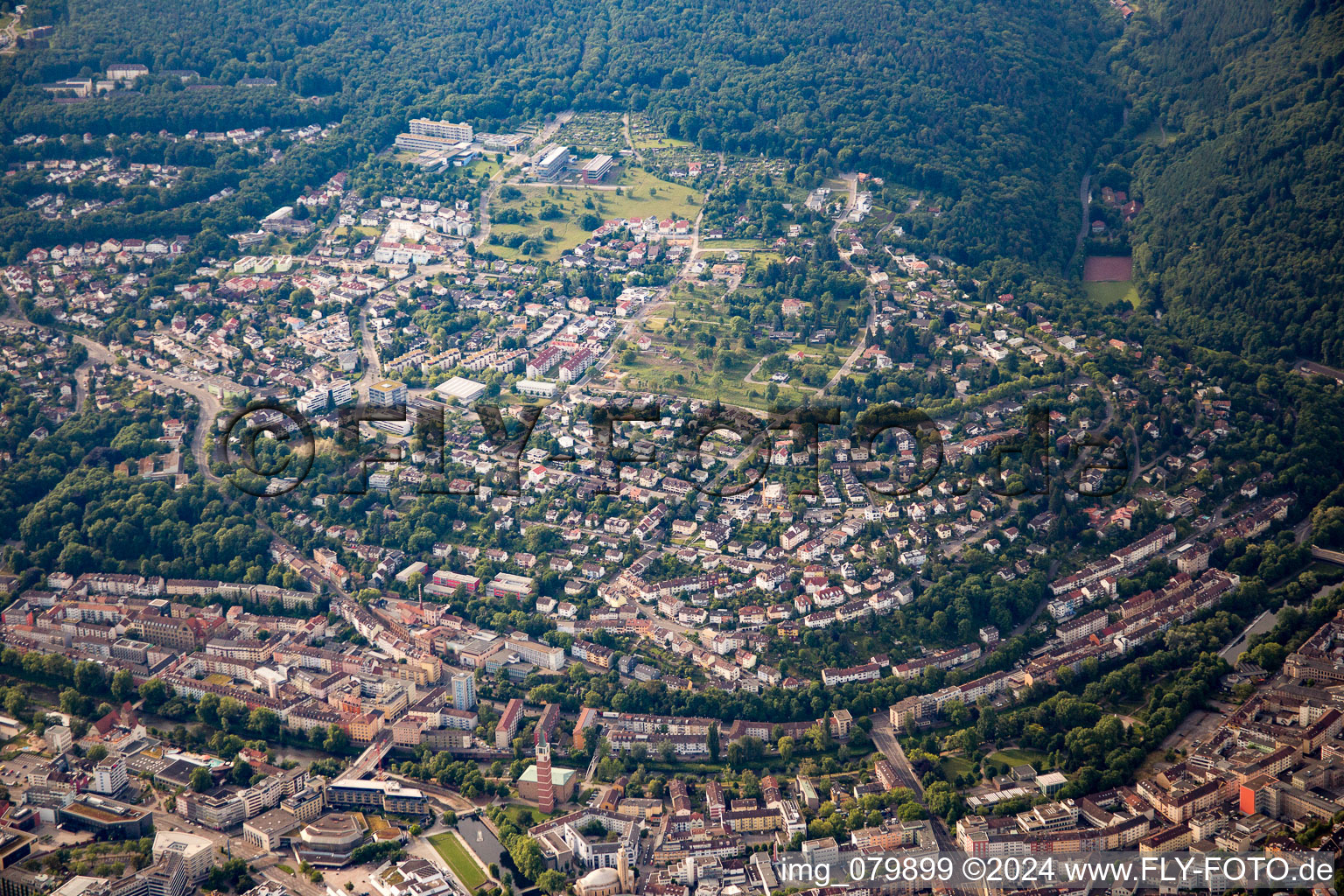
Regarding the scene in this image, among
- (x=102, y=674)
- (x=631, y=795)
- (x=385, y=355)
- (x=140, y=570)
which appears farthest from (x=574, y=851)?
(x=385, y=355)

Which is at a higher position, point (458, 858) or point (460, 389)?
point (460, 389)

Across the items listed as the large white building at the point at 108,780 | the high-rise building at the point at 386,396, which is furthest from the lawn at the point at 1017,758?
the high-rise building at the point at 386,396

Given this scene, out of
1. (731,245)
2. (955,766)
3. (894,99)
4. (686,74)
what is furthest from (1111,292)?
(955,766)

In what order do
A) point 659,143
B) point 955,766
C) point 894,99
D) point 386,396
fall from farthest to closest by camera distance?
point 659,143, point 894,99, point 386,396, point 955,766

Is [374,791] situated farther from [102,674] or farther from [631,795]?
[102,674]

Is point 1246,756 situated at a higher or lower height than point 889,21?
lower

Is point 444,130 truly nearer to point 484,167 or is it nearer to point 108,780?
point 484,167
